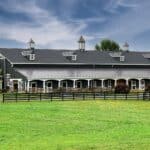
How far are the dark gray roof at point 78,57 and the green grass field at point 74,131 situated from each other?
4805 cm

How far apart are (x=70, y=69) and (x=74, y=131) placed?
61.6m

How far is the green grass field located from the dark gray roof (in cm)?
4805

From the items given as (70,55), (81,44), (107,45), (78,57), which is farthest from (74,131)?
(107,45)

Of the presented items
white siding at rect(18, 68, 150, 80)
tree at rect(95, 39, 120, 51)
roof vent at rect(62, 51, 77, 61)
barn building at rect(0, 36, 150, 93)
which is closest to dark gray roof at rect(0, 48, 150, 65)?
barn building at rect(0, 36, 150, 93)

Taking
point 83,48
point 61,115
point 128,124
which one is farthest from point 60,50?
point 128,124

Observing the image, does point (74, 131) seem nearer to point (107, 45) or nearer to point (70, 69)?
point (70, 69)

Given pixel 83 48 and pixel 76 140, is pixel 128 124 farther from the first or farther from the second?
pixel 83 48

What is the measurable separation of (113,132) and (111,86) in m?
64.8

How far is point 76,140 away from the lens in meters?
24.8

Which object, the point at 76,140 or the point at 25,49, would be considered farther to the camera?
the point at 25,49

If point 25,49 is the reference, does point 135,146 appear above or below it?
below

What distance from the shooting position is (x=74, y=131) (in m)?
28.1

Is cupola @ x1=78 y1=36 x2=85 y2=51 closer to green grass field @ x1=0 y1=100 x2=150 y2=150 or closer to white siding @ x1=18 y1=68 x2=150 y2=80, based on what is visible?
white siding @ x1=18 y1=68 x2=150 y2=80

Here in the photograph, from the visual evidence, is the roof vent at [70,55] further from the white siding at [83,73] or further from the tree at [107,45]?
the tree at [107,45]
